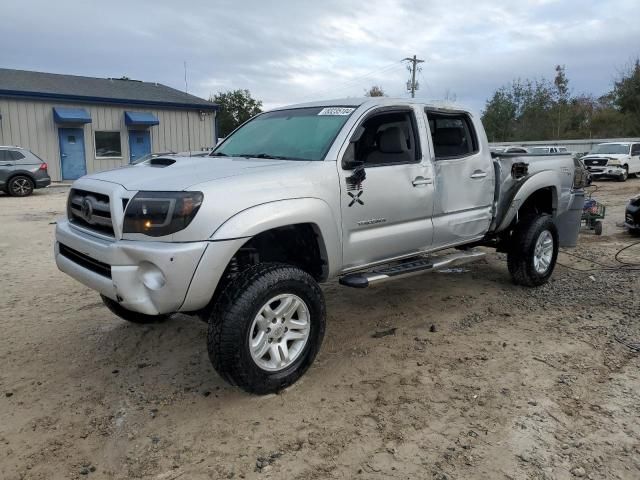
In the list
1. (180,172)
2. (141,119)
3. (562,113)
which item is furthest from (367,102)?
(562,113)

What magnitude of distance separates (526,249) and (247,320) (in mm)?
3556

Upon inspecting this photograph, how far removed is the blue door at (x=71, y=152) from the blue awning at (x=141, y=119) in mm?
1967

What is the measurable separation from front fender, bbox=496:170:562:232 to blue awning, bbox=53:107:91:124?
1993cm

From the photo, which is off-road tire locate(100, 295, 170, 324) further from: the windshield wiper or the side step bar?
the side step bar

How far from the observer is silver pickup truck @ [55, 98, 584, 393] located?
3064 millimetres

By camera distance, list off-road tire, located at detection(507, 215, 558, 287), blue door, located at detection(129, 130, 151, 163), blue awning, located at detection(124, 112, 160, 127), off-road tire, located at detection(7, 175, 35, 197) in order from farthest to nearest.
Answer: blue door, located at detection(129, 130, 151, 163) → blue awning, located at detection(124, 112, 160, 127) → off-road tire, located at detection(7, 175, 35, 197) → off-road tire, located at detection(507, 215, 558, 287)

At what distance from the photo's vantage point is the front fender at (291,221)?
10.2 ft

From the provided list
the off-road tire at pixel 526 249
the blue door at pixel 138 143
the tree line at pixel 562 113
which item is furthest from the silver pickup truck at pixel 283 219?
the tree line at pixel 562 113

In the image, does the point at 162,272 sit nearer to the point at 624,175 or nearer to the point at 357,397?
the point at 357,397

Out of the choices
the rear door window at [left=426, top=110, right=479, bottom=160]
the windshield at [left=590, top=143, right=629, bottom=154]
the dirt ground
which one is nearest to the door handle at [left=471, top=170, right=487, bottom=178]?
the rear door window at [left=426, top=110, right=479, bottom=160]

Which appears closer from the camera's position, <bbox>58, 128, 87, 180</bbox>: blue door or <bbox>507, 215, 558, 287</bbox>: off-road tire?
<bbox>507, 215, 558, 287</bbox>: off-road tire

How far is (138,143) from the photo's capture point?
2358 centimetres

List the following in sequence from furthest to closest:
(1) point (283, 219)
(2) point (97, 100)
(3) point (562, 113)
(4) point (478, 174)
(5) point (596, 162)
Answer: (3) point (562, 113) → (5) point (596, 162) → (2) point (97, 100) → (4) point (478, 174) → (1) point (283, 219)

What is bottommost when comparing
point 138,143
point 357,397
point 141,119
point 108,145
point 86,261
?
point 357,397
